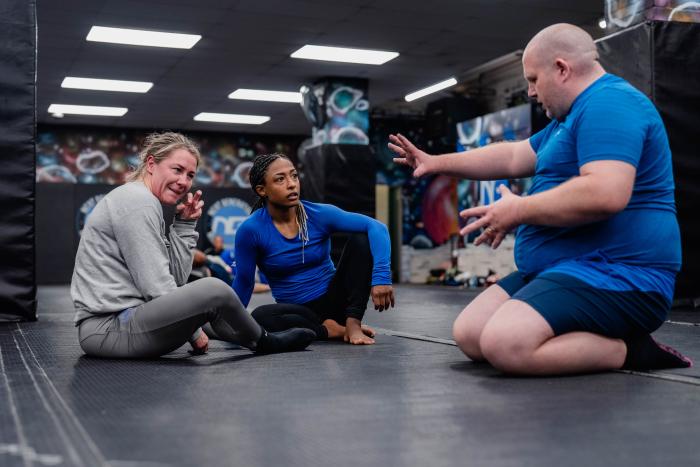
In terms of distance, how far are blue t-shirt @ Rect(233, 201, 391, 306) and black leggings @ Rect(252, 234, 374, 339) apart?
55mm

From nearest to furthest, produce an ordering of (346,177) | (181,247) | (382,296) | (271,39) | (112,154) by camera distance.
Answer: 1. (181,247)
2. (382,296)
3. (271,39)
4. (346,177)
5. (112,154)

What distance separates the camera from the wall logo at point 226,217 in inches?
524

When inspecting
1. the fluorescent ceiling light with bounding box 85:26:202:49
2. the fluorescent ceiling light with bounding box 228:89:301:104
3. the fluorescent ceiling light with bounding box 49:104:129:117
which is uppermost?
the fluorescent ceiling light with bounding box 85:26:202:49

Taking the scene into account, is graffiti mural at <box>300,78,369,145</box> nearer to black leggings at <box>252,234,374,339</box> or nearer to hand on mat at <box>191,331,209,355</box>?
black leggings at <box>252,234,374,339</box>

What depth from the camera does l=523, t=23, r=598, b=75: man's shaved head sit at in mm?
2217

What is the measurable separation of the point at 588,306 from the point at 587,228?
23 cm

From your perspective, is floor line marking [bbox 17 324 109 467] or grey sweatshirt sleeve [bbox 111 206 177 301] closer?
floor line marking [bbox 17 324 109 467]

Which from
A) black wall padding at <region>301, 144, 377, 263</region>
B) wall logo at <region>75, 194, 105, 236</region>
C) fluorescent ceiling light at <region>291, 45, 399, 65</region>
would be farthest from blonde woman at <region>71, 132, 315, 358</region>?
wall logo at <region>75, 194, 105, 236</region>

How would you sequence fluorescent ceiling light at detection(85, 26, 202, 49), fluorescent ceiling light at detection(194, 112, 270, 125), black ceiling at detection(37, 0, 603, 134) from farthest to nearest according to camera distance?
fluorescent ceiling light at detection(194, 112, 270, 125) → fluorescent ceiling light at detection(85, 26, 202, 49) → black ceiling at detection(37, 0, 603, 134)

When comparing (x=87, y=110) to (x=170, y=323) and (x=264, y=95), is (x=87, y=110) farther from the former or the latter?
(x=170, y=323)

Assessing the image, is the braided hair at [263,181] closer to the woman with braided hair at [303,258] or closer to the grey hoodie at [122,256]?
the woman with braided hair at [303,258]

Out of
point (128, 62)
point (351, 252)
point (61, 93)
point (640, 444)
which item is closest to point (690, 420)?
point (640, 444)

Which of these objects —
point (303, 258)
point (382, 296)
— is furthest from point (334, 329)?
point (382, 296)

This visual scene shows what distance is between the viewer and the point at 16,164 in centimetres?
462
